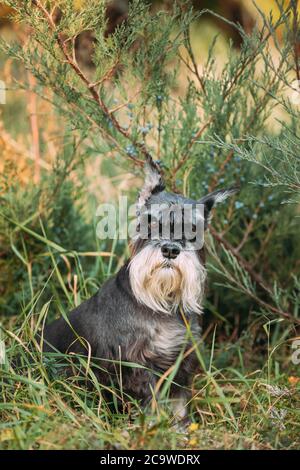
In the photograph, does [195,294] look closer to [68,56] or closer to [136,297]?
[136,297]

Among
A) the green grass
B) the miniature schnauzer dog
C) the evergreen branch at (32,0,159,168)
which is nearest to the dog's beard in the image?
the miniature schnauzer dog

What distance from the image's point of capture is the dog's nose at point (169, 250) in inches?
140

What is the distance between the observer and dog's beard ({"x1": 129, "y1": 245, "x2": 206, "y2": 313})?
3.59 meters

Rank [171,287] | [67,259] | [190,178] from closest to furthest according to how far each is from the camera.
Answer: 1. [171,287]
2. [190,178]
3. [67,259]

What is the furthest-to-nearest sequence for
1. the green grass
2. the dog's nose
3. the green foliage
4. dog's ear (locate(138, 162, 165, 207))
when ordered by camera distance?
dog's ear (locate(138, 162, 165, 207)), the green foliage, the dog's nose, the green grass

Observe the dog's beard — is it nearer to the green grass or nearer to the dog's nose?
the dog's nose

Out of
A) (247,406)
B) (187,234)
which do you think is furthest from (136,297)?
(247,406)

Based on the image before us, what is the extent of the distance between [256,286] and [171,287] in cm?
162

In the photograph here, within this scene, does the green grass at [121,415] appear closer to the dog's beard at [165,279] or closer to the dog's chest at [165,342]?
the dog's chest at [165,342]

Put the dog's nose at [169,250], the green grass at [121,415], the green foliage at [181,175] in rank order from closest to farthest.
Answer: the green grass at [121,415] → the dog's nose at [169,250] → the green foliage at [181,175]

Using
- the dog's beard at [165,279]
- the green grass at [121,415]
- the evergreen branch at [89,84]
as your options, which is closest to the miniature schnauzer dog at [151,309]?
the dog's beard at [165,279]

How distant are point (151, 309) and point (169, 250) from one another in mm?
412

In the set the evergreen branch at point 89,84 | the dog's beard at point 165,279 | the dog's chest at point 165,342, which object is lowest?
the dog's chest at point 165,342

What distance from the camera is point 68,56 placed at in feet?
12.9
